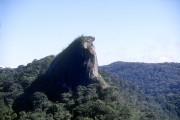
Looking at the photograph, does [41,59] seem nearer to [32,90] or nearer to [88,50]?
[32,90]

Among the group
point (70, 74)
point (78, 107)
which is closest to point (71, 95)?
point (70, 74)

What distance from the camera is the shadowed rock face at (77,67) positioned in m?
69.2

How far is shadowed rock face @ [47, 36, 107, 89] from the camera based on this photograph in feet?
227

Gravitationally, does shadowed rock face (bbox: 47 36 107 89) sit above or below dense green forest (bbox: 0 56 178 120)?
above

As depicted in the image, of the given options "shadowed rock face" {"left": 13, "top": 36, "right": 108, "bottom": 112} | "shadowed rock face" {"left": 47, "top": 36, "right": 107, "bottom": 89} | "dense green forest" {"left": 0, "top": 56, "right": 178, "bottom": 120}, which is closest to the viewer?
"dense green forest" {"left": 0, "top": 56, "right": 178, "bottom": 120}

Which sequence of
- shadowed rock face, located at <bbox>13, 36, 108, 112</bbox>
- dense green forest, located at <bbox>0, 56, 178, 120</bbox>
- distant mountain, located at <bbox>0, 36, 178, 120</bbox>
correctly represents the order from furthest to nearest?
1. shadowed rock face, located at <bbox>13, 36, 108, 112</bbox>
2. distant mountain, located at <bbox>0, 36, 178, 120</bbox>
3. dense green forest, located at <bbox>0, 56, 178, 120</bbox>

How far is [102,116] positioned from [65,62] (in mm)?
27536

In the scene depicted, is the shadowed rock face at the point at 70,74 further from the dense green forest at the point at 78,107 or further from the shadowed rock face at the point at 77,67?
the dense green forest at the point at 78,107

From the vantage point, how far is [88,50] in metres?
70.0

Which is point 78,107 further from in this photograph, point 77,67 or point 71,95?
point 77,67

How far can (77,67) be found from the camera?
237 feet

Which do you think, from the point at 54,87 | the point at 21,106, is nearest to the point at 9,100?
the point at 21,106

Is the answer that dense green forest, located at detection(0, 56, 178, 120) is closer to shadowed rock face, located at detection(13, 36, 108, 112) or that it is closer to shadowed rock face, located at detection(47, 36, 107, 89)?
shadowed rock face, located at detection(13, 36, 108, 112)

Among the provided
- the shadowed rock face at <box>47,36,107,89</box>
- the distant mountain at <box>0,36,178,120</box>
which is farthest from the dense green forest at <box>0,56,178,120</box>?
the shadowed rock face at <box>47,36,107,89</box>
